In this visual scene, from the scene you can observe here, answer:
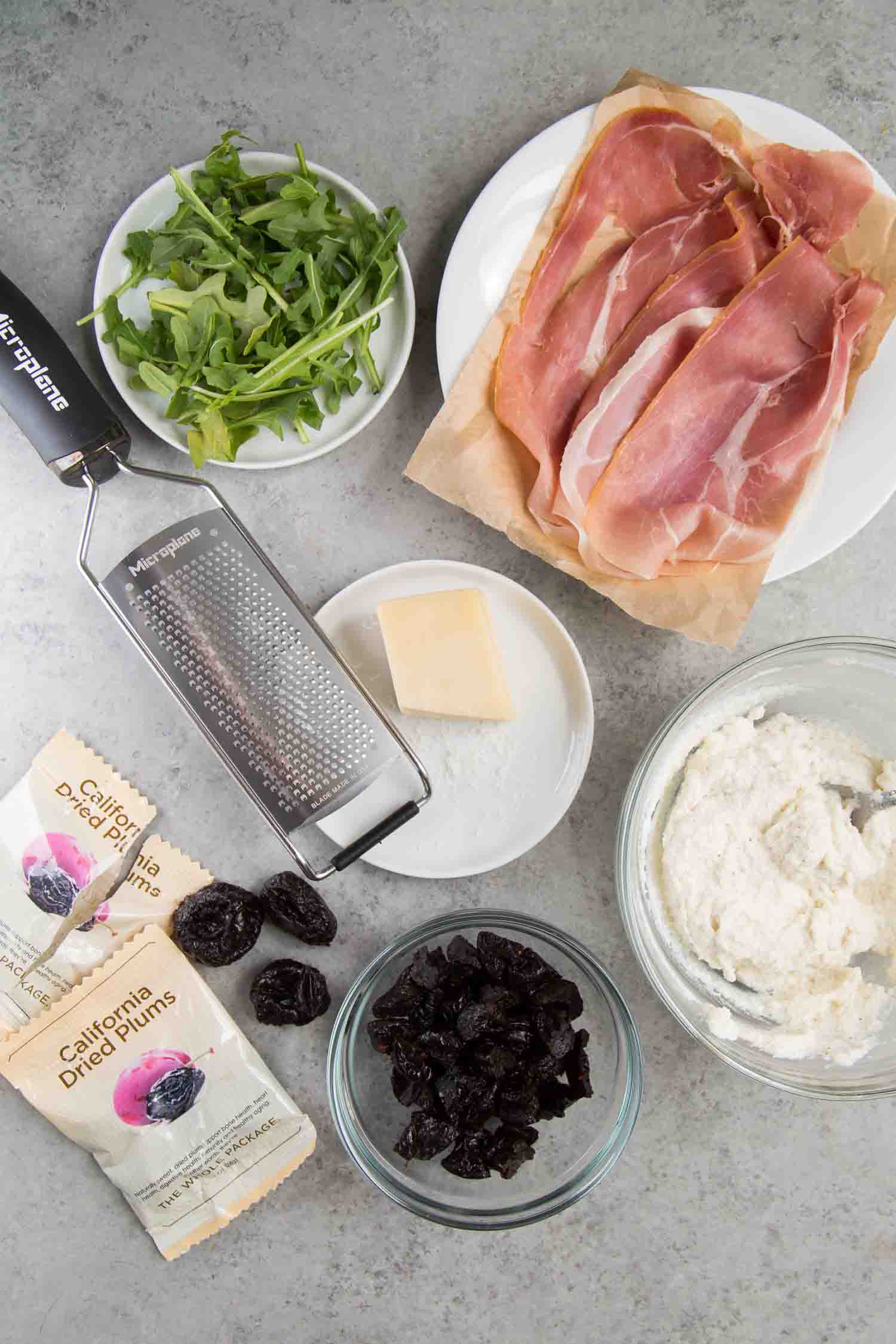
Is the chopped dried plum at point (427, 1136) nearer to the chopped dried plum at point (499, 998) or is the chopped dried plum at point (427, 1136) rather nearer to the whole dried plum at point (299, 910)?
the chopped dried plum at point (499, 998)

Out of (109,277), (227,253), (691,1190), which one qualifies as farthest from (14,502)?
(691,1190)

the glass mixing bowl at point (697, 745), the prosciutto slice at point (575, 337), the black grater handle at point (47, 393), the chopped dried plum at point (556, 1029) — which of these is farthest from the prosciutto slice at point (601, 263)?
the chopped dried plum at point (556, 1029)

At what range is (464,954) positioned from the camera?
1292 mm

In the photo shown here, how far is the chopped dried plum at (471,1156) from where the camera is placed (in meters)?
1.26

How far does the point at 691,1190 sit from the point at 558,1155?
235 millimetres

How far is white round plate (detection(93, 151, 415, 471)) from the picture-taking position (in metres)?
1.29

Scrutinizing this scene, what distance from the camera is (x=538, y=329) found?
130 centimetres

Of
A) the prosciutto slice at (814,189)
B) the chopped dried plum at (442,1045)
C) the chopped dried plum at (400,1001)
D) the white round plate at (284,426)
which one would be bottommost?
the chopped dried plum at (442,1045)

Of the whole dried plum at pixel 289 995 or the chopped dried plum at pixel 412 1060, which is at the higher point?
→ the whole dried plum at pixel 289 995

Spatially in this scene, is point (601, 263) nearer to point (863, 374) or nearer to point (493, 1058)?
point (863, 374)

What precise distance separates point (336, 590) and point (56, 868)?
1.90 feet

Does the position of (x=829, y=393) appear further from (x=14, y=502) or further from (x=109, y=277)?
(x=14, y=502)

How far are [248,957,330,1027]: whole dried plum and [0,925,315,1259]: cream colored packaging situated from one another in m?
0.07

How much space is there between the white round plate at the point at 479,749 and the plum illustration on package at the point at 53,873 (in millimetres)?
372
